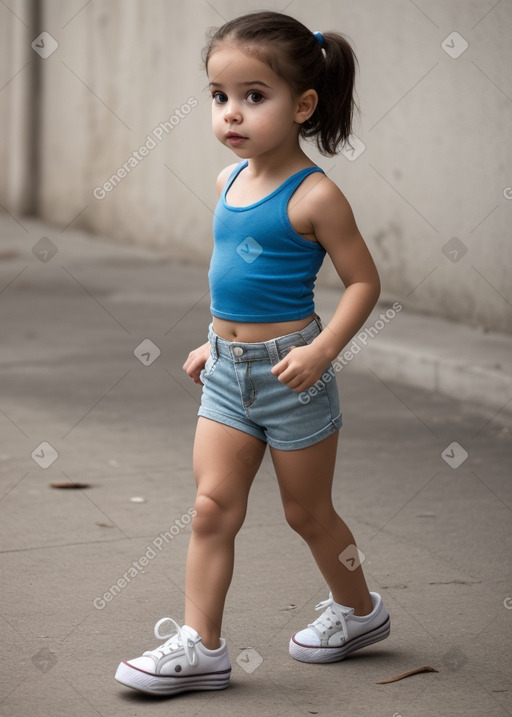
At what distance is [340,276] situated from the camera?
3.20 meters

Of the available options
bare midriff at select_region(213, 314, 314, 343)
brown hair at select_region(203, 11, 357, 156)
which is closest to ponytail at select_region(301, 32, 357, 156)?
brown hair at select_region(203, 11, 357, 156)

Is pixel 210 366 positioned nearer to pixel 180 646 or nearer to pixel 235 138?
pixel 235 138

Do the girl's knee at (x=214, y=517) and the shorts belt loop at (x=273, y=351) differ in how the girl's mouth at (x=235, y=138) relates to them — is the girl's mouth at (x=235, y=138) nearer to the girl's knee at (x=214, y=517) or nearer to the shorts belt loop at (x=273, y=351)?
the shorts belt loop at (x=273, y=351)

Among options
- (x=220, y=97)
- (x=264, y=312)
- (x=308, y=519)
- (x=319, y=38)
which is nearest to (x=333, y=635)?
(x=308, y=519)

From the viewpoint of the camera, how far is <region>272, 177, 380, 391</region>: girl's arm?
10.3 feet

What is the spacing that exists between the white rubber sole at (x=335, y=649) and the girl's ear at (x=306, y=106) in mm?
1411

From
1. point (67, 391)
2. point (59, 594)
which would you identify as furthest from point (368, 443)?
point (59, 594)

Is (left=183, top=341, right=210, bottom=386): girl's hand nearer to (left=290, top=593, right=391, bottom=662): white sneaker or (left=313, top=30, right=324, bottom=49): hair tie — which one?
(left=290, top=593, right=391, bottom=662): white sneaker

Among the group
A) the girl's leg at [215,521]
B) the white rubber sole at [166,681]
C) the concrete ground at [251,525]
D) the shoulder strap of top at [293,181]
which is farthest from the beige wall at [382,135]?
the white rubber sole at [166,681]

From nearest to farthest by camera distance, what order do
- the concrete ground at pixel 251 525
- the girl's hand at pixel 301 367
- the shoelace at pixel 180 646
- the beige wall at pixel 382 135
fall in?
the girl's hand at pixel 301 367 → the shoelace at pixel 180 646 → the concrete ground at pixel 251 525 → the beige wall at pixel 382 135

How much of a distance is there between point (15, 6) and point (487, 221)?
27.5 ft

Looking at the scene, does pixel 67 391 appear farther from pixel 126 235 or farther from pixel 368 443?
pixel 126 235

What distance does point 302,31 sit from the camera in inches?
129

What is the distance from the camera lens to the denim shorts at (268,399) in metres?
3.27
